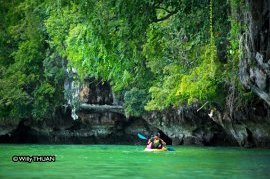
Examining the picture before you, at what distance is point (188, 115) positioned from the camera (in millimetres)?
33812

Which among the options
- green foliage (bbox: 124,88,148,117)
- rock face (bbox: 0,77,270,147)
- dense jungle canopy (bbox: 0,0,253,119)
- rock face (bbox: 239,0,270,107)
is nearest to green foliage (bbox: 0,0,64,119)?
dense jungle canopy (bbox: 0,0,253,119)

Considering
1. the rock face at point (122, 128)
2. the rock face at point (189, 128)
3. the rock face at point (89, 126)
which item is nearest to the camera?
the rock face at point (122, 128)

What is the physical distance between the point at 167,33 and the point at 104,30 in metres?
4.01

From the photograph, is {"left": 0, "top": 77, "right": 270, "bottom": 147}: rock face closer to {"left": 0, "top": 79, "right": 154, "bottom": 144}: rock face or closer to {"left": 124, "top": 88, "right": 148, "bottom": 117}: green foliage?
{"left": 0, "top": 79, "right": 154, "bottom": 144}: rock face

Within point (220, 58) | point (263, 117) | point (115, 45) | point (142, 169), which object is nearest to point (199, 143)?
point (263, 117)

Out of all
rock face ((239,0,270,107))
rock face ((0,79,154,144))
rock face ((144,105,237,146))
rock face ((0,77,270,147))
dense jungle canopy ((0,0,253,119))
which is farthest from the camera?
rock face ((0,79,154,144))

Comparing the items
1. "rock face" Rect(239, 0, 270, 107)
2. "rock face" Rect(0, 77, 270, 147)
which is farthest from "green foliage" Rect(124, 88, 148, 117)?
"rock face" Rect(239, 0, 270, 107)

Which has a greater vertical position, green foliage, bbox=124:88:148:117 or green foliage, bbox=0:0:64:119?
green foliage, bbox=0:0:64:119

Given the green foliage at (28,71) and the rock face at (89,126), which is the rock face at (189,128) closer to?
the rock face at (89,126)

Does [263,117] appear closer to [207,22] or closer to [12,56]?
[207,22]

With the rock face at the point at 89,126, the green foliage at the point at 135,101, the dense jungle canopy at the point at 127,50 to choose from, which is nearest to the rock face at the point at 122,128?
the rock face at the point at 89,126

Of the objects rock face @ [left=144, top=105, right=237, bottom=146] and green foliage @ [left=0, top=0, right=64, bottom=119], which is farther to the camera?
green foliage @ [left=0, top=0, right=64, bottom=119]

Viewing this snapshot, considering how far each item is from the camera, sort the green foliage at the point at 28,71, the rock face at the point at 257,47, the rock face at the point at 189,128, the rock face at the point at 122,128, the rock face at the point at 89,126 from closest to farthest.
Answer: the rock face at the point at 257,47, the rock face at the point at 122,128, the rock face at the point at 189,128, the green foliage at the point at 28,71, the rock face at the point at 89,126

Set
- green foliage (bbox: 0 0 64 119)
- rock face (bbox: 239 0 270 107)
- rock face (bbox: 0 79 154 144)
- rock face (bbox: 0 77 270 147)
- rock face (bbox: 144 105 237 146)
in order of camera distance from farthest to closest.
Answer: rock face (bbox: 0 79 154 144)
green foliage (bbox: 0 0 64 119)
rock face (bbox: 144 105 237 146)
rock face (bbox: 0 77 270 147)
rock face (bbox: 239 0 270 107)
